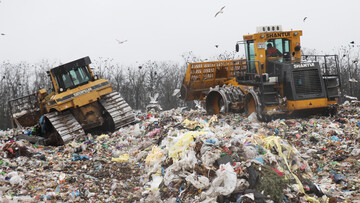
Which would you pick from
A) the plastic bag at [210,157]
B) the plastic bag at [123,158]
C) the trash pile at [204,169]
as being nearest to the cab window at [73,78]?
the trash pile at [204,169]

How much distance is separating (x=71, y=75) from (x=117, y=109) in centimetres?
170

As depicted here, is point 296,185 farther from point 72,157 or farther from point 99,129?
point 99,129

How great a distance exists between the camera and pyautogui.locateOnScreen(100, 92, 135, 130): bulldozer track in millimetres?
10122

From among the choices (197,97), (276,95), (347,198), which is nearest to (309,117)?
(276,95)

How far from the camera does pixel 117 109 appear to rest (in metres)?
10.3

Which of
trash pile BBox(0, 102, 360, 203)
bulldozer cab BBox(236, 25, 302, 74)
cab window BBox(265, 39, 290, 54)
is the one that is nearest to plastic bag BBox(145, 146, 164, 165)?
Answer: trash pile BBox(0, 102, 360, 203)

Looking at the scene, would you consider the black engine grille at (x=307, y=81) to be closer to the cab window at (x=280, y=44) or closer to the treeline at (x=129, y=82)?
the cab window at (x=280, y=44)

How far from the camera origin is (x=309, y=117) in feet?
30.9

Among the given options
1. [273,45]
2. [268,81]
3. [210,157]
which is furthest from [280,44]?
[210,157]

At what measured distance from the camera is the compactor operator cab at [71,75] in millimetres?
10289

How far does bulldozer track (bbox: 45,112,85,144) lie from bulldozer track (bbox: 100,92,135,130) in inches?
36.7

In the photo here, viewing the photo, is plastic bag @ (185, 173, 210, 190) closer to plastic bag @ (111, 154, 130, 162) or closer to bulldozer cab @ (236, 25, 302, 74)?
plastic bag @ (111, 154, 130, 162)

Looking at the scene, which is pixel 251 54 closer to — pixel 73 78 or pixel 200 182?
pixel 73 78

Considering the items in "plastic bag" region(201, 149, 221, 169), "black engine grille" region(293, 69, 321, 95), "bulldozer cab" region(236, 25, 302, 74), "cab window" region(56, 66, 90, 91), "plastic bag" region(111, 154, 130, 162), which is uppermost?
"bulldozer cab" region(236, 25, 302, 74)
